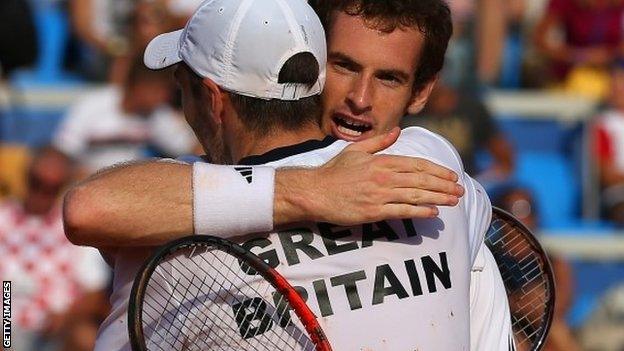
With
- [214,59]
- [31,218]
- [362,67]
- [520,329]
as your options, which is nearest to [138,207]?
[214,59]

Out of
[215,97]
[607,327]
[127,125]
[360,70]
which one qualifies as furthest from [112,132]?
[215,97]

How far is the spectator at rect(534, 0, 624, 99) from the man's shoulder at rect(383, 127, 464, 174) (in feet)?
20.5

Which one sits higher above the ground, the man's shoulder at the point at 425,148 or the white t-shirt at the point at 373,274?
the man's shoulder at the point at 425,148

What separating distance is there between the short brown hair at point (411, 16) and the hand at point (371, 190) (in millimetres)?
665

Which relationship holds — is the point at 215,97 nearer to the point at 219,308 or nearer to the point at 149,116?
the point at 219,308

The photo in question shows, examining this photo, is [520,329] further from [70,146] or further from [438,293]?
[70,146]

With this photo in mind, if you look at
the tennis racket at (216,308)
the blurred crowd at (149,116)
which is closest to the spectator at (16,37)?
the blurred crowd at (149,116)

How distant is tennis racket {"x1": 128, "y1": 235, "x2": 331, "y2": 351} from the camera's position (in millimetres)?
2846

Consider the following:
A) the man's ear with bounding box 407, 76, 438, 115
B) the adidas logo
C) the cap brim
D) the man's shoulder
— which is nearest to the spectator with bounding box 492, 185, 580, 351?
the man's ear with bounding box 407, 76, 438, 115

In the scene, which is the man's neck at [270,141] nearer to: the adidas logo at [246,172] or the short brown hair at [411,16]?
the adidas logo at [246,172]

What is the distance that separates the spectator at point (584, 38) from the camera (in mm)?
9234

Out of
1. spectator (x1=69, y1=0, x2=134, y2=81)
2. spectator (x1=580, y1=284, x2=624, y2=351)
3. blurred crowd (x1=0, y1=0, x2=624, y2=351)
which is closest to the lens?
blurred crowd (x1=0, y1=0, x2=624, y2=351)

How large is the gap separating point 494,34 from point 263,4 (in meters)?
6.60

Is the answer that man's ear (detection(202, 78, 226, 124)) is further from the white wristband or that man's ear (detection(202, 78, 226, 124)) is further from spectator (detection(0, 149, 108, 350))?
spectator (detection(0, 149, 108, 350))
